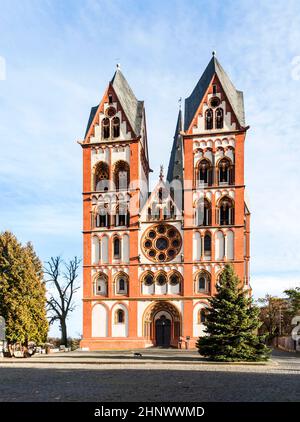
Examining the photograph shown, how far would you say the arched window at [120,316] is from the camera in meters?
45.2

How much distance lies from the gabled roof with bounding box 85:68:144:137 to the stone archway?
1694 centimetres

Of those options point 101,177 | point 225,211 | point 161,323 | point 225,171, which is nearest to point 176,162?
point 225,171

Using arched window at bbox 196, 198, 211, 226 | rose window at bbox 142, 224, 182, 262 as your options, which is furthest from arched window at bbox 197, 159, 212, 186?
rose window at bbox 142, 224, 182, 262

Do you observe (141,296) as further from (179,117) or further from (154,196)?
(179,117)

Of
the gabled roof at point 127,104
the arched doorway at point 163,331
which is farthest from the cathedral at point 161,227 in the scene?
the gabled roof at point 127,104

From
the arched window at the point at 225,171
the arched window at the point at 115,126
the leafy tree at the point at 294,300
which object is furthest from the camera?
the leafy tree at the point at 294,300

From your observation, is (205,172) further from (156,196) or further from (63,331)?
(63,331)

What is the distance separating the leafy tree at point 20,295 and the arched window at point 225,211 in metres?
17.4

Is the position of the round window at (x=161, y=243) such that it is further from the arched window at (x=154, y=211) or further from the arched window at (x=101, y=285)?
the arched window at (x=101, y=285)

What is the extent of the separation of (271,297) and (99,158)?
36.2 metres

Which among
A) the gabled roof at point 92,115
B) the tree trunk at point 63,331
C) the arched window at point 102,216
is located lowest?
the tree trunk at point 63,331

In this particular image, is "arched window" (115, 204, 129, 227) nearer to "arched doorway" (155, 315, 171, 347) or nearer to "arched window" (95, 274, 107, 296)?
"arched window" (95, 274, 107, 296)

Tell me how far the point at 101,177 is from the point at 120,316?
44.8 ft
